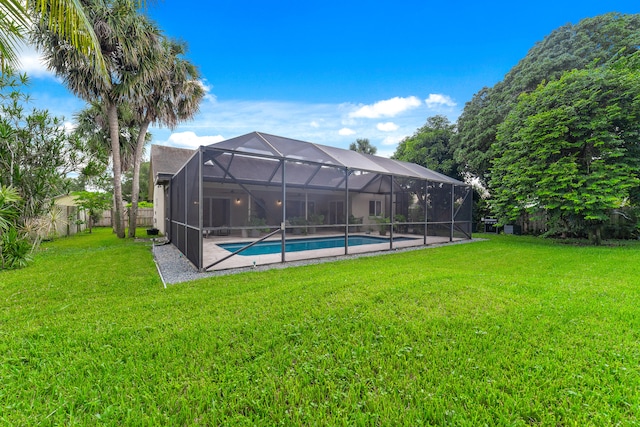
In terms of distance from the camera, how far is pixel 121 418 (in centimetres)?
168

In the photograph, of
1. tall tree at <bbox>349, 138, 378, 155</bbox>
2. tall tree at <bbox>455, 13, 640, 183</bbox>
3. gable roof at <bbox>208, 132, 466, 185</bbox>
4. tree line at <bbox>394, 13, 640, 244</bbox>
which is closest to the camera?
gable roof at <bbox>208, 132, 466, 185</bbox>

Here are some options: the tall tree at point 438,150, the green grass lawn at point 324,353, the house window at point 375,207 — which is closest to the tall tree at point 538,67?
the tall tree at point 438,150

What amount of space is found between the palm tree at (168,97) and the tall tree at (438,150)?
1291cm

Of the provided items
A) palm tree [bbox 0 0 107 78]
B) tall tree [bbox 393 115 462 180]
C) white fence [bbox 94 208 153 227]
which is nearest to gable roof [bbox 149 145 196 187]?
white fence [bbox 94 208 153 227]

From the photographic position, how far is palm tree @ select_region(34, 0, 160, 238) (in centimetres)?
843

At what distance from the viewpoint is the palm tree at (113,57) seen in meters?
8.43

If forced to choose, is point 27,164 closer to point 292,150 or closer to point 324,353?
point 292,150

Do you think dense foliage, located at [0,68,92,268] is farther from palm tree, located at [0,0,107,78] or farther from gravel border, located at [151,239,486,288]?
palm tree, located at [0,0,107,78]

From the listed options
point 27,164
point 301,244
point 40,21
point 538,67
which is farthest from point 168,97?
point 538,67

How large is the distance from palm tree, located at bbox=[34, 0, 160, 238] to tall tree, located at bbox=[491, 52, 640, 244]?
13.8m

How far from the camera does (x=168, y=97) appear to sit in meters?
11.2

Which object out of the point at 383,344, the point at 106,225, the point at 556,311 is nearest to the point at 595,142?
the point at 556,311

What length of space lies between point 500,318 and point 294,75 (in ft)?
39.7

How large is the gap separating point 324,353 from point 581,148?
39.9 feet
